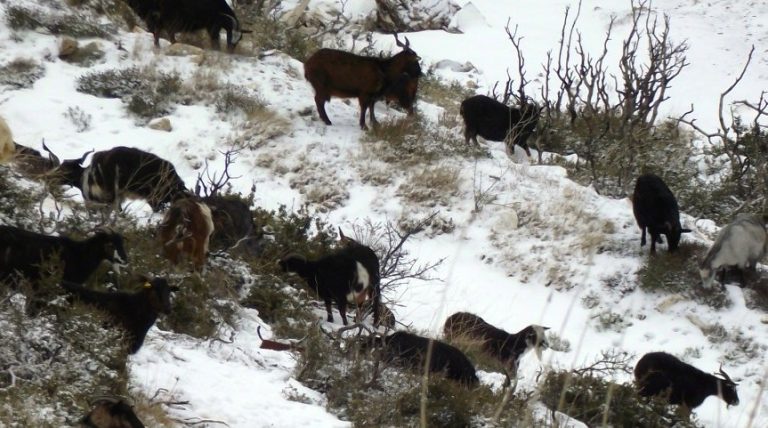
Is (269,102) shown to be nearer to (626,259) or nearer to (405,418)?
(626,259)

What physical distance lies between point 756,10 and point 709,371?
1915 centimetres

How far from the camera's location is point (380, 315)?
850 cm

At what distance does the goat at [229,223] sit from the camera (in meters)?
8.66

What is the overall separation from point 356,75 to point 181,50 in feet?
11.0

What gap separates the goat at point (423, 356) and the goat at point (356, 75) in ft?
20.4

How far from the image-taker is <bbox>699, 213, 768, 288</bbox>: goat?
1020 cm

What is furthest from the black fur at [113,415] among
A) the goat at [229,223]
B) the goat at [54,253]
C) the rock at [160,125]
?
the rock at [160,125]

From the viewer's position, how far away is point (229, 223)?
8789 millimetres

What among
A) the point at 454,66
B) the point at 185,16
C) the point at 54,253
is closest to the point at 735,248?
the point at 54,253

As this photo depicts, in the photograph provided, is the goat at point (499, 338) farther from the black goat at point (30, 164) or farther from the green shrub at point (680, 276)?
the black goat at point (30, 164)

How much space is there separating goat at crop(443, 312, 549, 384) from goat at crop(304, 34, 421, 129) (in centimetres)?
495

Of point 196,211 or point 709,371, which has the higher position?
point 196,211

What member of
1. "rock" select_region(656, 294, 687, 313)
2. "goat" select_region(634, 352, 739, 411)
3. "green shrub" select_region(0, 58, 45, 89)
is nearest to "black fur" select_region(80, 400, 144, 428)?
"goat" select_region(634, 352, 739, 411)

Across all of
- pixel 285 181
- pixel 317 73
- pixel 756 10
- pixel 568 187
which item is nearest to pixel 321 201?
pixel 285 181
